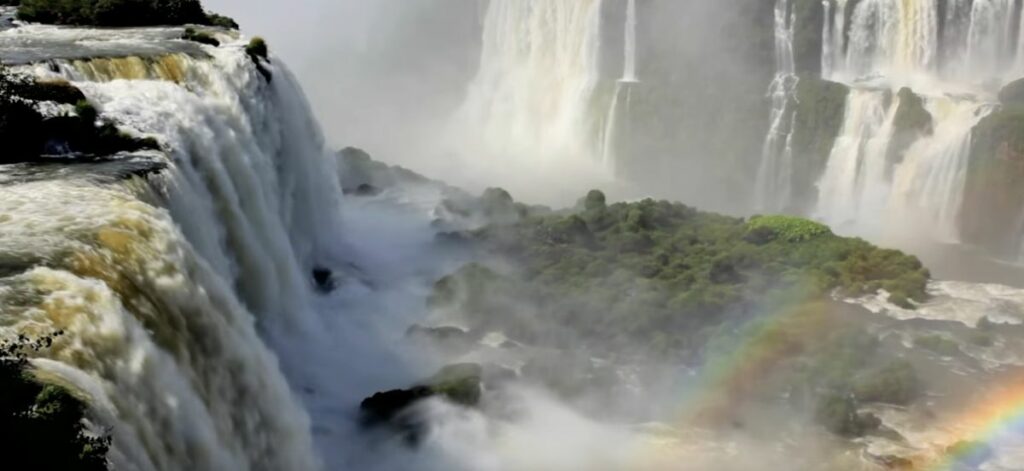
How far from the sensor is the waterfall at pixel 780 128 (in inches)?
1467

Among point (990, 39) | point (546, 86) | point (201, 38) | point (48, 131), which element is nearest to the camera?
point (48, 131)

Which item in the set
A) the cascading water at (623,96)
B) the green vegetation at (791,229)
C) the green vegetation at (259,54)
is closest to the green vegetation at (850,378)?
the green vegetation at (791,229)

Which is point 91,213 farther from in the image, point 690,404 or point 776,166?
point 776,166

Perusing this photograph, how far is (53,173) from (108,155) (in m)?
1.32

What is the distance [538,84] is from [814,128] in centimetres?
1686

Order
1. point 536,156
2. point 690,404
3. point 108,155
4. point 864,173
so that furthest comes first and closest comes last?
point 536,156 < point 864,173 < point 690,404 < point 108,155

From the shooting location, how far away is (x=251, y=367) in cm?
1188

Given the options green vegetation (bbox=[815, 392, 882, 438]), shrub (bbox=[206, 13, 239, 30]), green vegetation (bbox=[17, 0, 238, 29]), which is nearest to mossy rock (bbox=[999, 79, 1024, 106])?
green vegetation (bbox=[815, 392, 882, 438])

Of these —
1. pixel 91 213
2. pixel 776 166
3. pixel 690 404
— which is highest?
pixel 91 213

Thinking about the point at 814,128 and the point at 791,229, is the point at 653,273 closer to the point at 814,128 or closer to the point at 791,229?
the point at 791,229

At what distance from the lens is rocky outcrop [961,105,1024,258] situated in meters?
30.2

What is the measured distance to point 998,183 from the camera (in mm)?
30719

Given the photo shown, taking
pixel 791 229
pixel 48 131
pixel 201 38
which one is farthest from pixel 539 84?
pixel 48 131

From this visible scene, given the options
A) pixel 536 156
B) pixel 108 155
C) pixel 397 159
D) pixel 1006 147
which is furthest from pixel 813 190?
pixel 108 155
